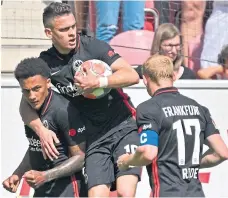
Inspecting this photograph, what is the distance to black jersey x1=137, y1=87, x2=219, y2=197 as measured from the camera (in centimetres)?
583

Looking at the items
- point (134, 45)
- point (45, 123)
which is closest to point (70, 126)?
point (45, 123)

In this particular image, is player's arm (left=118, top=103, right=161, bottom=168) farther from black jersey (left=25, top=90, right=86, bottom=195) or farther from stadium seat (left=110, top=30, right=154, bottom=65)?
stadium seat (left=110, top=30, right=154, bottom=65)

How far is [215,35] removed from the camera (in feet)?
29.2

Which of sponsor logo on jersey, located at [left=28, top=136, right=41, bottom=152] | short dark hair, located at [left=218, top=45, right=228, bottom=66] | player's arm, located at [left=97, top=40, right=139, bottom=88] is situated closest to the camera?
player's arm, located at [left=97, top=40, right=139, bottom=88]

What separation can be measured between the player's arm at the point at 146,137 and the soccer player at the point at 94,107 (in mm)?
797

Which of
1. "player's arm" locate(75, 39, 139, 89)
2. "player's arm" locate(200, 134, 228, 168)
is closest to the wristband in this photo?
"player's arm" locate(75, 39, 139, 89)

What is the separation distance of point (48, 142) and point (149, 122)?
112 centimetres

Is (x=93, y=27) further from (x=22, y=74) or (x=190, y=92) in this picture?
(x=22, y=74)

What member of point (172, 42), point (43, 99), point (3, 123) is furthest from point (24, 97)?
point (172, 42)

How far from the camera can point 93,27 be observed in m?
8.95

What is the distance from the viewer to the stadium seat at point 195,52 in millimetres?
8750

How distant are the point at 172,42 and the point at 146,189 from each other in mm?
1471

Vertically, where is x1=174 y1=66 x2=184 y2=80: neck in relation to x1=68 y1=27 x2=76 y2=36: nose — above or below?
below

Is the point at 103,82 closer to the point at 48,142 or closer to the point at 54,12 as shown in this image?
the point at 48,142
